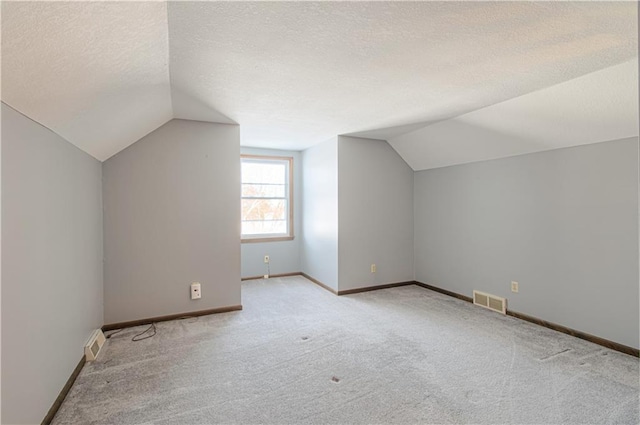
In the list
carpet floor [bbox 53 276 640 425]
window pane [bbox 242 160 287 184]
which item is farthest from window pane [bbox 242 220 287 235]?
carpet floor [bbox 53 276 640 425]

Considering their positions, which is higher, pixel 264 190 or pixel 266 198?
pixel 264 190

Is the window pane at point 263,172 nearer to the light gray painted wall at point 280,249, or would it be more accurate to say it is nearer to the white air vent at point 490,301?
the light gray painted wall at point 280,249

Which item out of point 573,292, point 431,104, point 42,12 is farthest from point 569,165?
point 42,12

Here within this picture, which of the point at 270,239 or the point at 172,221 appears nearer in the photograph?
the point at 172,221

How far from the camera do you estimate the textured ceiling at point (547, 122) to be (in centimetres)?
226

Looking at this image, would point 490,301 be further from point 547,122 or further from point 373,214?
point 547,122

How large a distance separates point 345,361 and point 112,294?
7.95 ft

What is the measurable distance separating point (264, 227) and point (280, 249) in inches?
18.1

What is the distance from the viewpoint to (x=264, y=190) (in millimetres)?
5258

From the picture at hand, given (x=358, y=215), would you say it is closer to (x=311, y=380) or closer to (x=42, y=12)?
(x=311, y=380)

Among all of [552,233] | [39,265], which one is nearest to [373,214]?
[552,233]

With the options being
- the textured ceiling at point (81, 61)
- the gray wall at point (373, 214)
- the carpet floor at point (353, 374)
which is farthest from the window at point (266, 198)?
the textured ceiling at point (81, 61)

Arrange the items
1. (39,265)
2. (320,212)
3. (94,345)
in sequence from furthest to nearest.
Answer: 1. (320,212)
2. (94,345)
3. (39,265)

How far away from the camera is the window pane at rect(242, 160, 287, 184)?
5.14m
